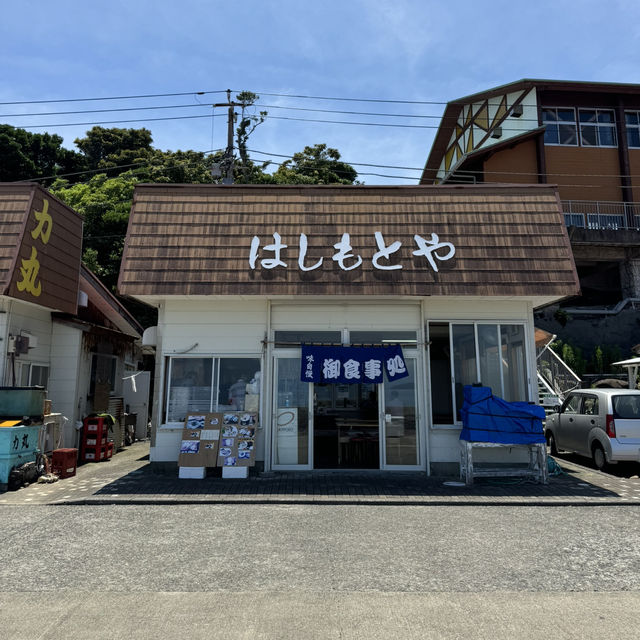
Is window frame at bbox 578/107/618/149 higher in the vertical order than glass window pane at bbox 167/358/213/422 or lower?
higher

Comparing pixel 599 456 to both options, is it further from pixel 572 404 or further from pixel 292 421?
pixel 292 421

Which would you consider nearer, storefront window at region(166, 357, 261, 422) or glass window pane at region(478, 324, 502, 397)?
storefront window at region(166, 357, 261, 422)

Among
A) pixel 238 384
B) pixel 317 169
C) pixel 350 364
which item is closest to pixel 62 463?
pixel 238 384

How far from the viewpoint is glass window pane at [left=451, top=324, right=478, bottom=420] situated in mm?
10180

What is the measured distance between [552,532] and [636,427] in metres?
4.98

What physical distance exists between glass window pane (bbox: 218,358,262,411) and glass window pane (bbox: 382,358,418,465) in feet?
8.95

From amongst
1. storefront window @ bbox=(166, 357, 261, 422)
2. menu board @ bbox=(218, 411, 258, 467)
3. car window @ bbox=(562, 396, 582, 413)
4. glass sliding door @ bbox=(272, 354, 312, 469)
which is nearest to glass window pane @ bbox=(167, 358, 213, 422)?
storefront window @ bbox=(166, 357, 261, 422)

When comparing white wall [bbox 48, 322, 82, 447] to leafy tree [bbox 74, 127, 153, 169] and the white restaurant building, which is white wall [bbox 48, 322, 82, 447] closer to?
the white restaurant building

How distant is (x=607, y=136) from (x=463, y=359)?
25.6 meters

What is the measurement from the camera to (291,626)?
3.78 metres

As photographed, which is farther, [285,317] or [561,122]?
[561,122]

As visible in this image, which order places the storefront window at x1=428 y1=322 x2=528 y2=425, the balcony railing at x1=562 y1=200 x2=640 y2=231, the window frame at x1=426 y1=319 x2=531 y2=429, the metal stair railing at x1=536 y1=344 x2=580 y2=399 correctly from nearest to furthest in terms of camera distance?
the window frame at x1=426 y1=319 x2=531 y2=429, the storefront window at x1=428 y1=322 x2=528 y2=425, the metal stair railing at x1=536 y1=344 x2=580 y2=399, the balcony railing at x1=562 y1=200 x2=640 y2=231

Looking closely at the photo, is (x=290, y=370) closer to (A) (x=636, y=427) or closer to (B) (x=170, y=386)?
(B) (x=170, y=386)

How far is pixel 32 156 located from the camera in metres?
35.4
